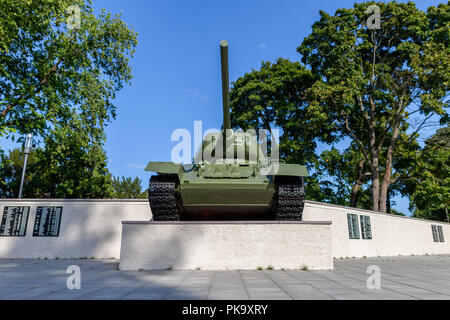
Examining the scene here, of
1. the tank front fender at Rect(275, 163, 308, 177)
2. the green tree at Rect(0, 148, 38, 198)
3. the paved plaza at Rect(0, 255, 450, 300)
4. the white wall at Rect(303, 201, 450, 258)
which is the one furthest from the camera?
the green tree at Rect(0, 148, 38, 198)

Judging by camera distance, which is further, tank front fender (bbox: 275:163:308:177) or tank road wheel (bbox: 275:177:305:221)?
tank road wheel (bbox: 275:177:305:221)

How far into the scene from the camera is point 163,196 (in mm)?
6355

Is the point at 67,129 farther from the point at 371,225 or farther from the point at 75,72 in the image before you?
the point at 371,225

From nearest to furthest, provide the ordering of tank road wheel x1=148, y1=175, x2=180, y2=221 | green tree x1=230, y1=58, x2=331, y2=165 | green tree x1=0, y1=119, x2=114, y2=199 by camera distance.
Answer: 1. tank road wheel x1=148, y1=175, x2=180, y2=221
2. green tree x1=230, y1=58, x2=331, y2=165
3. green tree x1=0, y1=119, x2=114, y2=199

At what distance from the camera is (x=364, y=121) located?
18.4 meters

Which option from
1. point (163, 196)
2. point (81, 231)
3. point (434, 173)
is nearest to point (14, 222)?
point (81, 231)

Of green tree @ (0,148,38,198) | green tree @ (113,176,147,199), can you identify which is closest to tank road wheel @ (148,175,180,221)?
green tree @ (0,148,38,198)

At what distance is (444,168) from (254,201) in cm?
1611

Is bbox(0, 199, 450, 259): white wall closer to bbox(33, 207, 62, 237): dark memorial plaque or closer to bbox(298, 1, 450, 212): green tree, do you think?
bbox(33, 207, 62, 237): dark memorial plaque

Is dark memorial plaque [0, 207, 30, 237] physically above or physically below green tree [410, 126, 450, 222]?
below

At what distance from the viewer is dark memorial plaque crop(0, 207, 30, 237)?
1025 cm

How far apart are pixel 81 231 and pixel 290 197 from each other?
794 cm

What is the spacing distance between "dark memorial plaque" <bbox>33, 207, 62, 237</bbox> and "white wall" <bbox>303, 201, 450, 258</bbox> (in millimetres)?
9140
